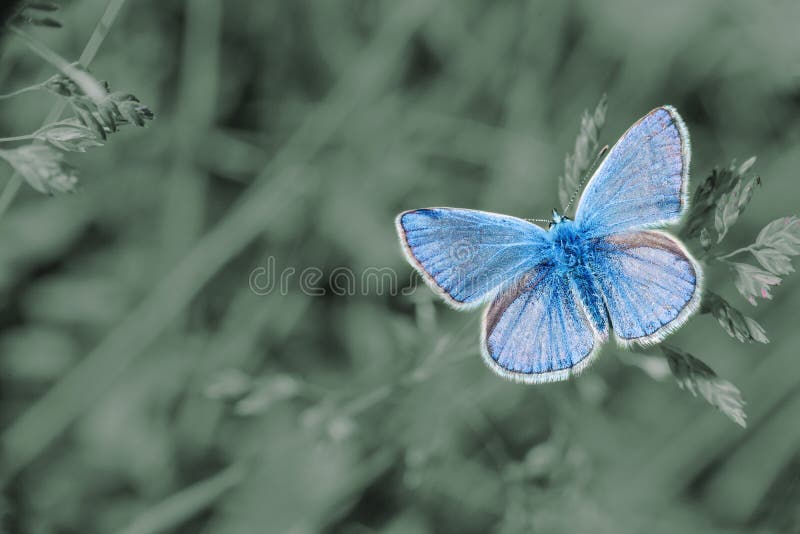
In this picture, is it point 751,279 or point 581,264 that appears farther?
point 581,264

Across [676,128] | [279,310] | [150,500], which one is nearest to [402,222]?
[676,128]

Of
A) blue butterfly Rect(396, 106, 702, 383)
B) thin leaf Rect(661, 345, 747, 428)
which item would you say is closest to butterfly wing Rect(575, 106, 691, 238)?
blue butterfly Rect(396, 106, 702, 383)

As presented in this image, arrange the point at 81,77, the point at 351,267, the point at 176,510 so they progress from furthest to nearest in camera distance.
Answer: the point at 351,267
the point at 176,510
the point at 81,77

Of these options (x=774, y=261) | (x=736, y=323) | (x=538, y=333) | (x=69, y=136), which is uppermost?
(x=774, y=261)

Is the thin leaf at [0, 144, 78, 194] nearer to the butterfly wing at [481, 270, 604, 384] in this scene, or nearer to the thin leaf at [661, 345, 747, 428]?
the butterfly wing at [481, 270, 604, 384]

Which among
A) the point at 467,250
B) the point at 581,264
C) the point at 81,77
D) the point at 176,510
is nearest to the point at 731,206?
the point at 581,264

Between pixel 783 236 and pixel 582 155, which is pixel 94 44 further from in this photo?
pixel 783 236

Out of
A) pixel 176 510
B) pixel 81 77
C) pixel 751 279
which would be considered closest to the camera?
pixel 81 77
